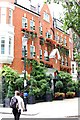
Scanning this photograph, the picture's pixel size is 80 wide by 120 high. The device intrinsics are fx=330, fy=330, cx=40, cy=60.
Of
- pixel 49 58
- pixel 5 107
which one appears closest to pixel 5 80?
pixel 5 107

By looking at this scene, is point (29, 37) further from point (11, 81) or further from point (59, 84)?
point (11, 81)

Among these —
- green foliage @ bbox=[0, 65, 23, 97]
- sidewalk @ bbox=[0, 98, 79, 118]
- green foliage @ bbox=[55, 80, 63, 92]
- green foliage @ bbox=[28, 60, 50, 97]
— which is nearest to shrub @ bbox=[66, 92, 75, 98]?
green foliage @ bbox=[55, 80, 63, 92]

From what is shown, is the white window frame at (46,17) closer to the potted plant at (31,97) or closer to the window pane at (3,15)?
the window pane at (3,15)

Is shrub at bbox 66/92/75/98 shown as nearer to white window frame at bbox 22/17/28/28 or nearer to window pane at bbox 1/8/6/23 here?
white window frame at bbox 22/17/28/28

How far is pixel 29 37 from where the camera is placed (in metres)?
38.7

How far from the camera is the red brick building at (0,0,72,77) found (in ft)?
114

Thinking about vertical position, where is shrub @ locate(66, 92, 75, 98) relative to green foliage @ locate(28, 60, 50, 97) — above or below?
below

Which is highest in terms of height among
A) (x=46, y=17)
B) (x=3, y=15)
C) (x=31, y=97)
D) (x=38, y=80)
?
(x=46, y=17)

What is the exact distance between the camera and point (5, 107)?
28.4 m

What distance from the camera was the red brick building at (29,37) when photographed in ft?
114

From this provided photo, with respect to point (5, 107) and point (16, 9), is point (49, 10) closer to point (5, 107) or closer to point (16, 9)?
point (16, 9)

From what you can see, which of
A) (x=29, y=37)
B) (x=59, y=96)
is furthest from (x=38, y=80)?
(x=59, y=96)

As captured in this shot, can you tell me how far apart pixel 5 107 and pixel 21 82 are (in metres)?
3.71

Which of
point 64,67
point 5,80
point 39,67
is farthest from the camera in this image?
point 64,67
